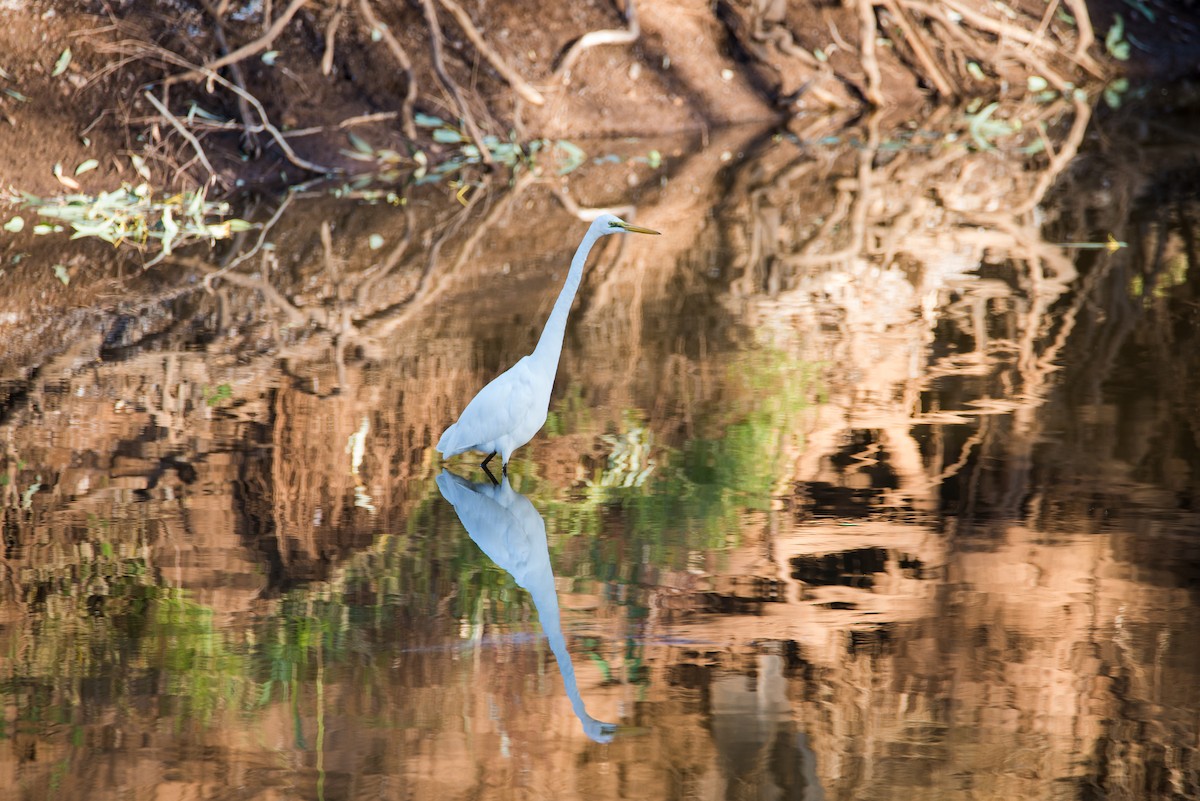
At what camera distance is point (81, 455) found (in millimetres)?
5195

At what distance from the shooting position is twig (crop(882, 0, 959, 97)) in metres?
15.1

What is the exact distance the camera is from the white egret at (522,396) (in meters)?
4.51

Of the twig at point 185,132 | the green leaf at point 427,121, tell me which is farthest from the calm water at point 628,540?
the green leaf at point 427,121

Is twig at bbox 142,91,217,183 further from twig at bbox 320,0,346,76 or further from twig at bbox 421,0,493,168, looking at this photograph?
twig at bbox 421,0,493,168

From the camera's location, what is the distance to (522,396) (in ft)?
14.7

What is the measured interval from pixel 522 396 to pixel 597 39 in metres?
9.88

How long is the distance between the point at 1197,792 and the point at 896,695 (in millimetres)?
677

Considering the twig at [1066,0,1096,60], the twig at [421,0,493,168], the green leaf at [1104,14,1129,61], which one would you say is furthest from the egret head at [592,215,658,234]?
the green leaf at [1104,14,1129,61]

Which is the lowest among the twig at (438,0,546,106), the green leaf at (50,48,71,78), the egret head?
the egret head

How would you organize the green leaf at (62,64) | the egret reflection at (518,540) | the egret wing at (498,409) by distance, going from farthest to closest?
the green leaf at (62,64) → the egret wing at (498,409) → the egret reflection at (518,540)

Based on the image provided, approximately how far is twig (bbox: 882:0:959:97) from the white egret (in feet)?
37.8

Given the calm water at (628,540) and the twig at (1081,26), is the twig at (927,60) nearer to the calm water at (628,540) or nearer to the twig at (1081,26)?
the twig at (1081,26)

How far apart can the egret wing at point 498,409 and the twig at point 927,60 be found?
11.8m

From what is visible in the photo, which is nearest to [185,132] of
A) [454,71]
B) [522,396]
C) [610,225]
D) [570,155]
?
[570,155]
